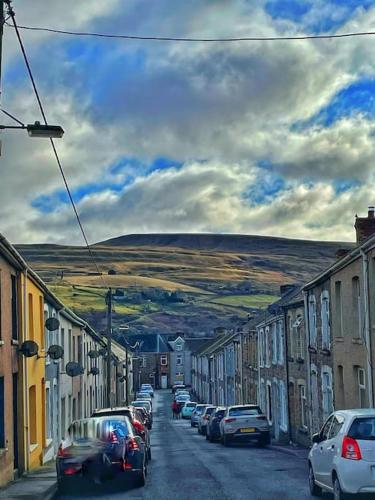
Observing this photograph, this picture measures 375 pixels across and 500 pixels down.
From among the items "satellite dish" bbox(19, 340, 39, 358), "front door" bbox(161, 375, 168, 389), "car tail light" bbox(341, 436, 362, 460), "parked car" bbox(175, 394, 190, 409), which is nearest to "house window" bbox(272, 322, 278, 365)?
"satellite dish" bbox(19, 340, 39, 358)

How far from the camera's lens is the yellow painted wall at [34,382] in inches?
844

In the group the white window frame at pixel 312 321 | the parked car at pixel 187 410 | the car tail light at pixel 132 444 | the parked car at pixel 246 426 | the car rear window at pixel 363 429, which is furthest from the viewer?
the parked car at pixel 187 410

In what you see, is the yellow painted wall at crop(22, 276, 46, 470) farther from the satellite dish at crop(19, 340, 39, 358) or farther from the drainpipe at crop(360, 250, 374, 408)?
the drainpipe at crop(360, 250, 374, 408)

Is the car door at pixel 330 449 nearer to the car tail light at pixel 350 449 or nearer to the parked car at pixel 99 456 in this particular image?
the car tail light at pixel 350 449

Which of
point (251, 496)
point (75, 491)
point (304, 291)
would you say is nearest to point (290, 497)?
point (251, 496)

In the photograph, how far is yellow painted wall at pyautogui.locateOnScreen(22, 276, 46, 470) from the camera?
21.4 metres

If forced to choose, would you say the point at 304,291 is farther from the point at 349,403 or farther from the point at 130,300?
the point at 130,300

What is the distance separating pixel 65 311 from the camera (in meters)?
32.1

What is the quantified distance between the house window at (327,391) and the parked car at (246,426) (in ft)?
17.8

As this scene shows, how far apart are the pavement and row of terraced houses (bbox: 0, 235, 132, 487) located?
0.28 metres

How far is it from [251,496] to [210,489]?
5.34 ft

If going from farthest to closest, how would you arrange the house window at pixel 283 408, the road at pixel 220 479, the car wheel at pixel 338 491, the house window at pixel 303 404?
the house window at pixel 283 408 → the house window at pixel 303 404 → the road at pixel 220 479 → the car wheel at pixel 338 491

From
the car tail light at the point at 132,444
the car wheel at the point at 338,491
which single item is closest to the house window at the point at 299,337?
the car tail light at the point at 132,444

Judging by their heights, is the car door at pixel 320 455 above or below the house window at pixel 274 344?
below
